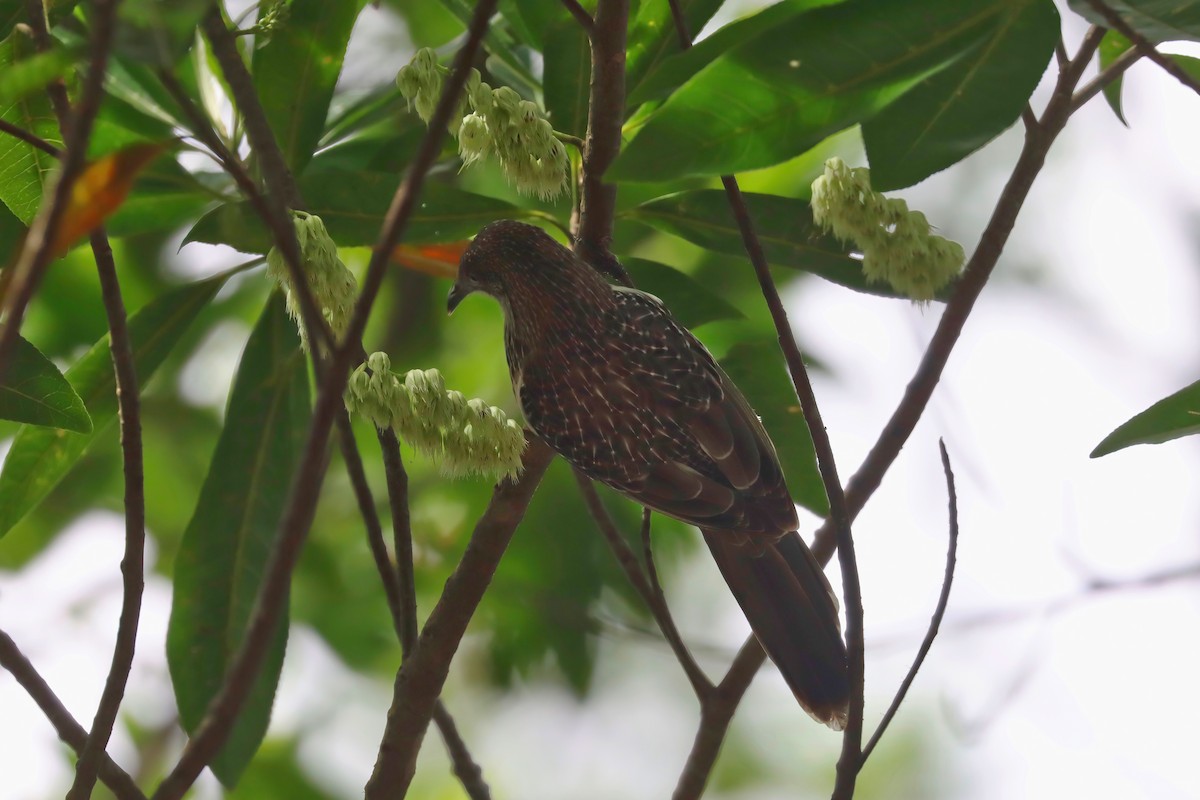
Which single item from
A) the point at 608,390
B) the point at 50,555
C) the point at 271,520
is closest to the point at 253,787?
A: the point at 50,555

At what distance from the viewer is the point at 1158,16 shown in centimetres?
196

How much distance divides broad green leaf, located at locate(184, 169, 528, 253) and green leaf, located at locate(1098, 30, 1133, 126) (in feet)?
4.58

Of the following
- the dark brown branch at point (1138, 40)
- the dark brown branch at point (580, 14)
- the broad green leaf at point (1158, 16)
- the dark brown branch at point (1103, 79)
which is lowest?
the dark brown branch at point (580, 14)

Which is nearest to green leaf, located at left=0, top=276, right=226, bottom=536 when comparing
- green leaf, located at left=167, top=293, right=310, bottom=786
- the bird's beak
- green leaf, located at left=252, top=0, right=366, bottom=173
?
green leaf, located at left=167, top=293, right=310, bottom=786

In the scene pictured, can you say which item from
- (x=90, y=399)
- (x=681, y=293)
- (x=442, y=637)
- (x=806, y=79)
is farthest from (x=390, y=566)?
(x=806, y=79)

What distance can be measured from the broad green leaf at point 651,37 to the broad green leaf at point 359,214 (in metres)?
0.42

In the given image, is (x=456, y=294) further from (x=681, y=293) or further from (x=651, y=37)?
(x=651, y=37)

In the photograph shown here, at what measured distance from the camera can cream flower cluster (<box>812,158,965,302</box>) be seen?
2229 millimetres

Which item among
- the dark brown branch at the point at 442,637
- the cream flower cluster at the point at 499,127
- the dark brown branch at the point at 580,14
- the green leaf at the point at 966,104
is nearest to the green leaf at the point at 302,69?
the cream flower cluster at the point at 499,127


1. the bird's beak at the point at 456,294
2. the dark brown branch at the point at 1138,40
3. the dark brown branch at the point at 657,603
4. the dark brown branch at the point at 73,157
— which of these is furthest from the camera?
the bird's beak at the point at 456,294

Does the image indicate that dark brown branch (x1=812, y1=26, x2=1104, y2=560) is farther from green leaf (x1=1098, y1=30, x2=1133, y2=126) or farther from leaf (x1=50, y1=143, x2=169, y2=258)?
leaf (x1=50, y1=143, x2=169, y2=258)

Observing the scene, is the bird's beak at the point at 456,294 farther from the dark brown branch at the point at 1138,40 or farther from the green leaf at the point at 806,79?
the dark brown branch at the point at 1138,40

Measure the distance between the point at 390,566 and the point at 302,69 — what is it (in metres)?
1.17

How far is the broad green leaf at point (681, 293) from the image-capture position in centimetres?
299
